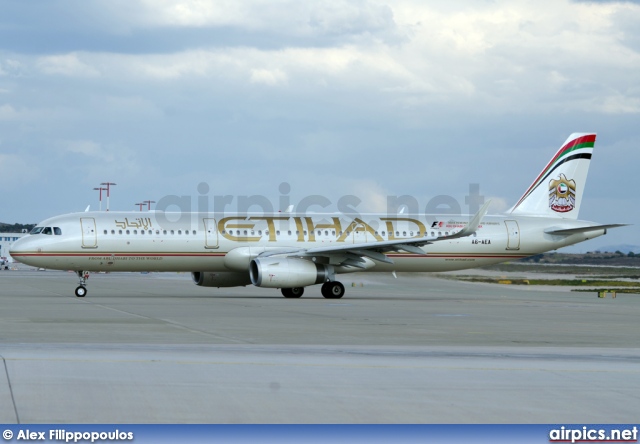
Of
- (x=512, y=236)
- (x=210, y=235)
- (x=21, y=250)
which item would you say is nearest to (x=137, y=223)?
(x=210, y=235)

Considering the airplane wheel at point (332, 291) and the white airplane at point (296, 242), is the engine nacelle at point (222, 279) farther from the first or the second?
the airplane wheel at point (332, 291)

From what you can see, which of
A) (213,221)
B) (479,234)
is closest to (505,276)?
(479,234)

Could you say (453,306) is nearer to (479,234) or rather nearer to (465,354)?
(479,234)

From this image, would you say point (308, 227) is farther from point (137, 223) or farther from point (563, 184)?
point (563, 184)

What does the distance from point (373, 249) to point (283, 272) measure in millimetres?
4187

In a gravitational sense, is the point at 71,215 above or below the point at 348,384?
above

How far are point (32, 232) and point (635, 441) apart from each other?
109ft

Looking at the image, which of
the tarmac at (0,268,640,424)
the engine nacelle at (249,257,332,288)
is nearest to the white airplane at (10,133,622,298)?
the engine nacelle at (249,257,332,288)

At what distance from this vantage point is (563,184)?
46.6m

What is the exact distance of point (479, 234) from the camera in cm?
4394

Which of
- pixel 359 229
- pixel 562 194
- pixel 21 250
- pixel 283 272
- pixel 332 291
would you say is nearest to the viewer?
pixel 283 272

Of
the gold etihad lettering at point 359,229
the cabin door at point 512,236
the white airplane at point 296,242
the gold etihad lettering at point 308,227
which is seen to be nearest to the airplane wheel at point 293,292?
the white airplane at point 296,242

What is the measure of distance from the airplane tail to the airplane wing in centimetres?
743

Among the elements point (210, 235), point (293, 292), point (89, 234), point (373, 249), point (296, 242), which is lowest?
point (293, 292)
